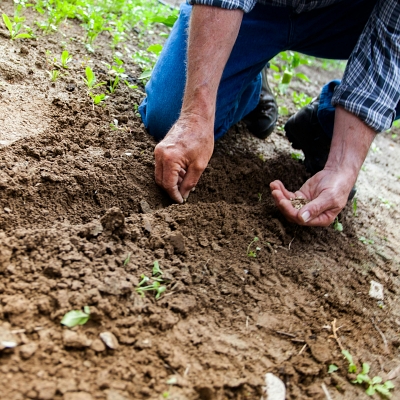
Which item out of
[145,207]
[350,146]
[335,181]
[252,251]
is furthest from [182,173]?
[350,146]

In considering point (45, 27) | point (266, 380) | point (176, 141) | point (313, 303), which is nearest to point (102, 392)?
point (266, 380)

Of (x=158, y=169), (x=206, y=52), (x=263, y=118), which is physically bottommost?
(x=158, y=169)

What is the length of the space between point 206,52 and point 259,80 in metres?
0.88

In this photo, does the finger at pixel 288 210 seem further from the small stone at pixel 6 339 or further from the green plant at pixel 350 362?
the small stone at pixel 6 339

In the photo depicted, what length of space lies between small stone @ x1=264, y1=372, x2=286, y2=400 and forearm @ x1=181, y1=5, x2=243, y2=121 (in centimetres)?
104

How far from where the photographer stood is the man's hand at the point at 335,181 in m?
1.84

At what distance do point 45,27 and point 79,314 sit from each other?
2.09 meters

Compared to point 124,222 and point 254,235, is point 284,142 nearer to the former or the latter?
point 254,235

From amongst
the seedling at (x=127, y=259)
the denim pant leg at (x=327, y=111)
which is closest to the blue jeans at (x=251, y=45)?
the denim pant leg at (x=327, y=111)

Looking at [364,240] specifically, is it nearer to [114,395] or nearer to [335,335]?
[335,335]

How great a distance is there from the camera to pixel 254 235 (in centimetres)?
181

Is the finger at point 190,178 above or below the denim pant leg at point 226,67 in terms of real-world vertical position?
below

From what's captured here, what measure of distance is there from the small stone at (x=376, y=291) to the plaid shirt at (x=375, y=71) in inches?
27.7

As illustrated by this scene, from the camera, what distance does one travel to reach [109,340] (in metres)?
1.23
